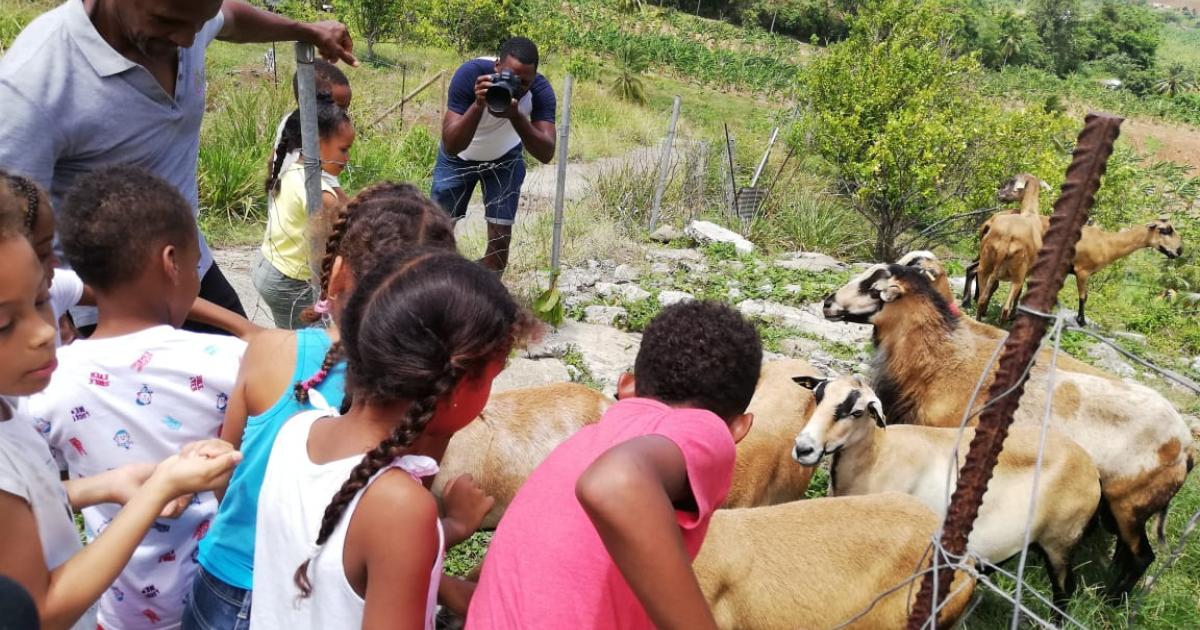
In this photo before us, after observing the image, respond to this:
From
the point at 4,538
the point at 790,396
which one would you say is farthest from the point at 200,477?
the point at 790,396

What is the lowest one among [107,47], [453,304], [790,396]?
[790,396]

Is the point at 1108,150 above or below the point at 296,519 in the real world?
above

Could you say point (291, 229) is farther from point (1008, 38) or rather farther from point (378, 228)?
point (1008, 38)

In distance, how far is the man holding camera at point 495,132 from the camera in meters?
5.05

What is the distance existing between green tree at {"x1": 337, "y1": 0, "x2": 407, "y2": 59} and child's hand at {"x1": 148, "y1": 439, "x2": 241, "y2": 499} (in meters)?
21.6

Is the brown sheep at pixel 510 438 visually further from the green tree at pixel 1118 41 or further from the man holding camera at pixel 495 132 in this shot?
the green tree at pixel 1118 41

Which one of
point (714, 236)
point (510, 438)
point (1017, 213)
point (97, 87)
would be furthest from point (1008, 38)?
point (97, 87)

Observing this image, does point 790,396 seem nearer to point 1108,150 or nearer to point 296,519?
point 1108,150

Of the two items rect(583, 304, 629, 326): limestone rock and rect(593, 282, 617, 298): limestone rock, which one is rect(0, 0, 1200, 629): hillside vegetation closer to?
rect(583, 304, 629, 326): limestone rock

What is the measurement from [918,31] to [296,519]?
38.5 ft

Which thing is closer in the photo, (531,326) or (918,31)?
(531,326)

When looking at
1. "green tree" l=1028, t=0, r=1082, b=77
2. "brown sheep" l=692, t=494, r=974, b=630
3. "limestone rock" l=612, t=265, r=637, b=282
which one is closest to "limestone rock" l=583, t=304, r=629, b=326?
"limestone rock" l=612, t=265, r=637, b=282

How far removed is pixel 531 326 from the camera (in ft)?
5.93

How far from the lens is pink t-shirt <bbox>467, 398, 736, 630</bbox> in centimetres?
162
